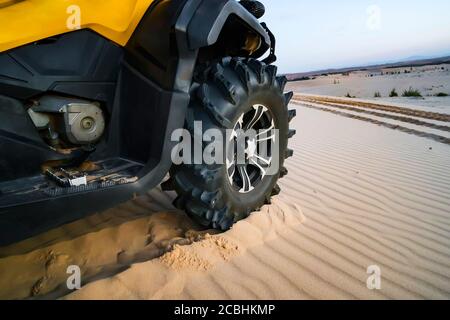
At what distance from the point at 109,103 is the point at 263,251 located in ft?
4.14

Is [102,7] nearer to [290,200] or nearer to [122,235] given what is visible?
[122,235]

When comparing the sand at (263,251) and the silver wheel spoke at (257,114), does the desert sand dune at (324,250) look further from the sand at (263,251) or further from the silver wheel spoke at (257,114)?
the silver wheel spoke at (257,114)

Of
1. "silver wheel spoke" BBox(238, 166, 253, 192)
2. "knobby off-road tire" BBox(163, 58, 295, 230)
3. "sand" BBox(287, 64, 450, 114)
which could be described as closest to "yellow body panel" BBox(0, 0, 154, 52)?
"knobby off-road tire" BBox(163, 58, 295, 230)

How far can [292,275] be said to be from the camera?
1.93 meters

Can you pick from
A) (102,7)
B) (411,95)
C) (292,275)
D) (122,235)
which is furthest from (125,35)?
(411,95)

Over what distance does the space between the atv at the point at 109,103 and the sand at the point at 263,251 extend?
0.28m

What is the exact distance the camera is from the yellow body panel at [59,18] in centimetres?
152

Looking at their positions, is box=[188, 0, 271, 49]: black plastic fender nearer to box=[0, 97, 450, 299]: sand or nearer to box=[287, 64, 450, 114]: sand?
box=[0, 97, 450, 299]: sand

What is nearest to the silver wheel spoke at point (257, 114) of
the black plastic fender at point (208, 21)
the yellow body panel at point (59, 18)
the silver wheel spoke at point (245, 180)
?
Answer: the silver wheel spoke at point (245, 180)

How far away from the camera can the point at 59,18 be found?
1.62m

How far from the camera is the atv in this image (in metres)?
1.62

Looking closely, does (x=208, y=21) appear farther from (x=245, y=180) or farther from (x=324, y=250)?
(x=324, y=250)

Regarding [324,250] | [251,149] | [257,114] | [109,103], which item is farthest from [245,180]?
[109,103]

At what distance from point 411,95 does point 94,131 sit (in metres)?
18.8
